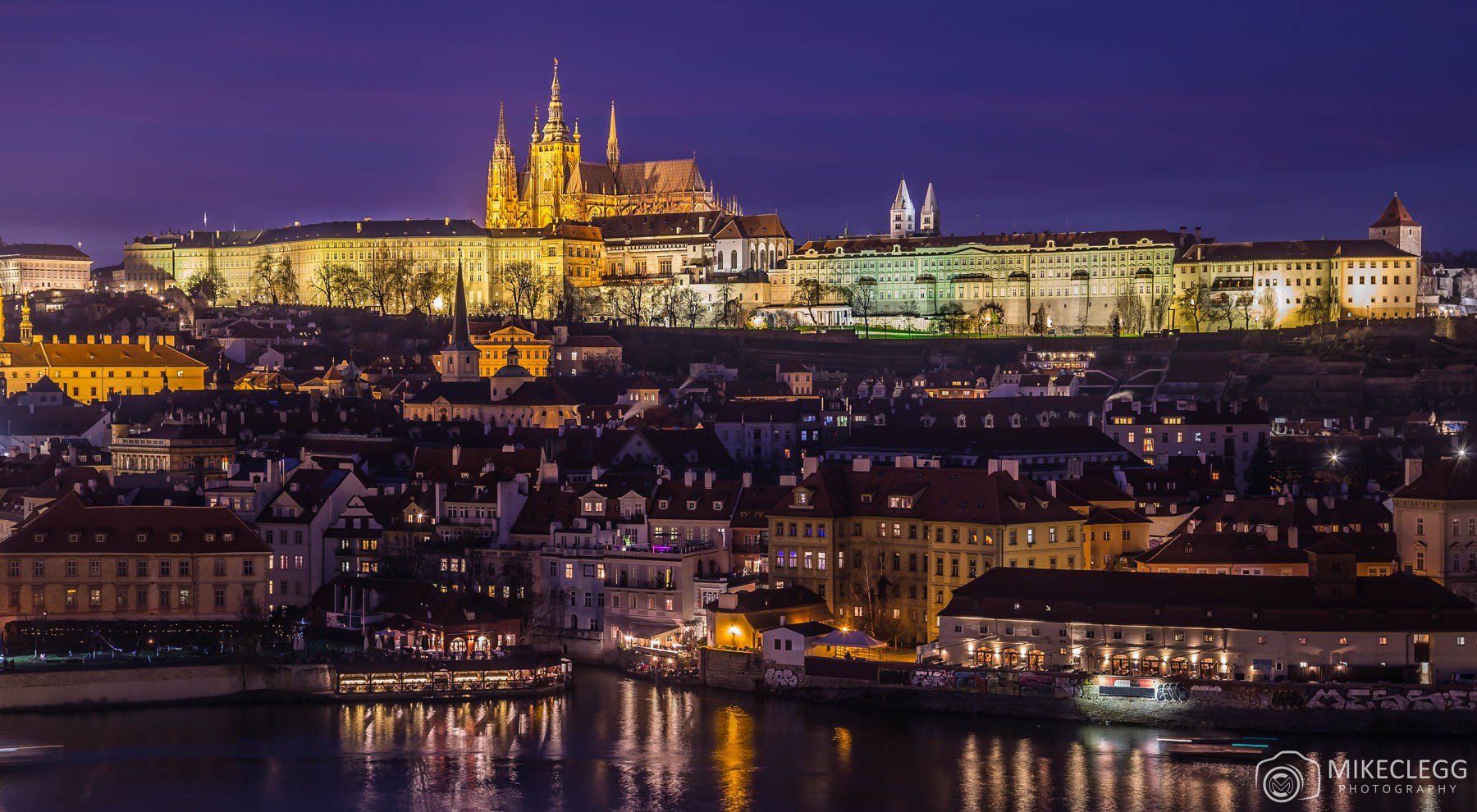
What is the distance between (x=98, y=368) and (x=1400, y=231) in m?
71.7

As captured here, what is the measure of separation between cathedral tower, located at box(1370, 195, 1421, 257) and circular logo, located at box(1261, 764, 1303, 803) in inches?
3785

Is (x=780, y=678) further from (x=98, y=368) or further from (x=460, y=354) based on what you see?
(x=98, y=368)

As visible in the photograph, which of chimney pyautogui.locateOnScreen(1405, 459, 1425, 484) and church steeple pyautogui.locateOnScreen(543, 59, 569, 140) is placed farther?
church steeple pyautogui.locateOnScreen(543, 59, 569, 140)

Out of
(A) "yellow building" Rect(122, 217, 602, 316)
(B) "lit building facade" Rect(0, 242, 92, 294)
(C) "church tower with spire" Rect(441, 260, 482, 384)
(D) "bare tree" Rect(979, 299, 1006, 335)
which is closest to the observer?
(C) "church tower with spire" Rect(441, 260, 482, 384)

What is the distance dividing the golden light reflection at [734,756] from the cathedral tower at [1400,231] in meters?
94.8

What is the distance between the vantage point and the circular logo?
31.3 m

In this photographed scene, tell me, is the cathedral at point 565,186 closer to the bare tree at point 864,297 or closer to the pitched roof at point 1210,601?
the bare tree at point 864,297

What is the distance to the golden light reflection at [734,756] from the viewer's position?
104 ft

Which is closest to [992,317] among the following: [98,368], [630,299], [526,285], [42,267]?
[630,299]

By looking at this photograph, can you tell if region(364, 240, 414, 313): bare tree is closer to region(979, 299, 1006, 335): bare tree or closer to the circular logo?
region(979, 299, 1006, 335): bare tree

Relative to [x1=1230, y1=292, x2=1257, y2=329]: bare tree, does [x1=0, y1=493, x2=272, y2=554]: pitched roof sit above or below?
below

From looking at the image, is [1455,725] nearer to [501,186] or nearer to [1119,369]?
[1119,369]

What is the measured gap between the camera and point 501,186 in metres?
159

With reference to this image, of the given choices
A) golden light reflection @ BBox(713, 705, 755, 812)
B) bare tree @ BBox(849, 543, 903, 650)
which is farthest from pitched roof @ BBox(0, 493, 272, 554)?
bare tree @ BBox(849, 543, 903, 650)
